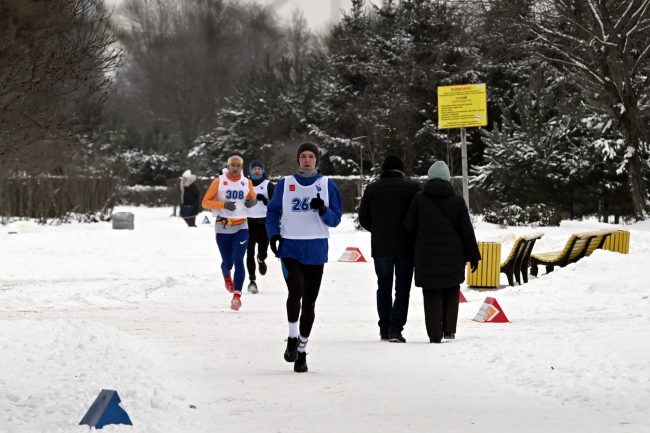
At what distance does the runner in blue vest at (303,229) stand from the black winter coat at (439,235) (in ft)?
5.86

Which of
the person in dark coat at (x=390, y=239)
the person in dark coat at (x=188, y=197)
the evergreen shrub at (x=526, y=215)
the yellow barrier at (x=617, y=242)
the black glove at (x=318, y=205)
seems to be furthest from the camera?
the person in dark coat at (x=188, y=197)

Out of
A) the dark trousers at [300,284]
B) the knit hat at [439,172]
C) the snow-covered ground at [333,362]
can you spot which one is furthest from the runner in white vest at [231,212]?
the dark trousers at [300,284]

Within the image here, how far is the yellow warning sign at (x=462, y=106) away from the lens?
23.1 metres

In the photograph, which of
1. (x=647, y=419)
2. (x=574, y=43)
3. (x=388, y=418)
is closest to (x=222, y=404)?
(x=388, y=418)

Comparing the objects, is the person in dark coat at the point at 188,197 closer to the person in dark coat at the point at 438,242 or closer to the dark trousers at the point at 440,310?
the dark trousers at the point at 440,310

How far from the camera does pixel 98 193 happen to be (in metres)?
37.8

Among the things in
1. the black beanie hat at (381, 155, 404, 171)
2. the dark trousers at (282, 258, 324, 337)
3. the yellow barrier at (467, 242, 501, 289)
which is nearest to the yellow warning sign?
the yellow barrier at (467, 242, 501, 289)

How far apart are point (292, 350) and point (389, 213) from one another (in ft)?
7.96

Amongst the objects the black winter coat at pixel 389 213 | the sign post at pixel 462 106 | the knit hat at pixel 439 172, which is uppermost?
the sign post at pixel 462 106

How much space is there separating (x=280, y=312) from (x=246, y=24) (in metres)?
8.89

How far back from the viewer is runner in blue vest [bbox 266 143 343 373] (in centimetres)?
880

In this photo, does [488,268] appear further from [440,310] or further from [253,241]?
[440,310]

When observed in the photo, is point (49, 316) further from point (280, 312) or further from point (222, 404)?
point (222, 404)

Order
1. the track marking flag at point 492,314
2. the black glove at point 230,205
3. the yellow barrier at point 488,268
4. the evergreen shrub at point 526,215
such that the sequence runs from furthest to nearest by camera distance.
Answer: the evergreen shrub at point 526,215 → the yellow barrier at point 488,268 → the black glove at point 230,205 → the track marking flag at point 492,314
